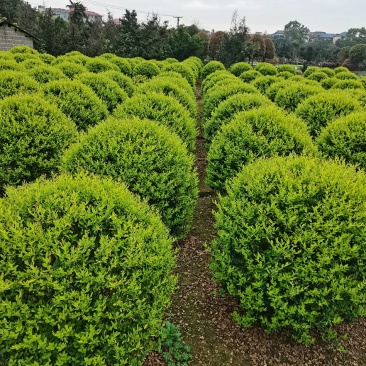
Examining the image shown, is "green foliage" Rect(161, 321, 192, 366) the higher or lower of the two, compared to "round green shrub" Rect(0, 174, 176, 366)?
lower

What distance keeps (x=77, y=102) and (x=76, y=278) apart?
22.6 feet

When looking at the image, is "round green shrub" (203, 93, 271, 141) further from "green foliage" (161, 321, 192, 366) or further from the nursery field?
"green foliage" (161, 321, 192, 366)

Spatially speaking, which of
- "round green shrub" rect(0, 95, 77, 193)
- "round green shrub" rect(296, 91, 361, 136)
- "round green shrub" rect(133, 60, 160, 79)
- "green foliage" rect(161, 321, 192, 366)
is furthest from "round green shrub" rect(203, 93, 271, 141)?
"round green shrub" rect(133, 60, 160, 79)

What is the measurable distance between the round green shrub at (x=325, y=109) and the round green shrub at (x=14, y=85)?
309 inches

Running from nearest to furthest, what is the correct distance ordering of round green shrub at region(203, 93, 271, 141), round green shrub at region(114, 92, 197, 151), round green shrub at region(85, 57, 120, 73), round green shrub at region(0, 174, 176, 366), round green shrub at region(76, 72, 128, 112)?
round green shrub at region(0, 174, 176, 366) < round green shrub at region(114, 92, 197, 151) < round green shrub at region(203, 93, 271, 141) < round green shrub at region(76, 72, 128, 112) < round green shrub at region(85, 57, 120, 73)

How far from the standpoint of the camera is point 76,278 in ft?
8.57

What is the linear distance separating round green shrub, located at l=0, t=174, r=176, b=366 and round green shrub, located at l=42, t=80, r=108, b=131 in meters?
5.87

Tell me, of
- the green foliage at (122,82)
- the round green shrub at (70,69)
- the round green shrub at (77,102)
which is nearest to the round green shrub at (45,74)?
the round green shrub at (70,69)

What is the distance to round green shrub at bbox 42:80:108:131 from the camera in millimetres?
8492

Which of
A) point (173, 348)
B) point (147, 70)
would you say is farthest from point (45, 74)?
point (173, 348)

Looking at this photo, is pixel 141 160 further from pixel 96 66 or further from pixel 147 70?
pixel 147 70

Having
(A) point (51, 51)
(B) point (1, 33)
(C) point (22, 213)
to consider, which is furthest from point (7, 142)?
(A) point (51, 51)

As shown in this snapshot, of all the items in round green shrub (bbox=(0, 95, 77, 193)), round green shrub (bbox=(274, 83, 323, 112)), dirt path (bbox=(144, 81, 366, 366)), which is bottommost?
dirt path (bbox=(144, 81, 366, 366))

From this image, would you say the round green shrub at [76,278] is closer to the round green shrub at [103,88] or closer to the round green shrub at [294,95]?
the round green shrub at [103,88]
